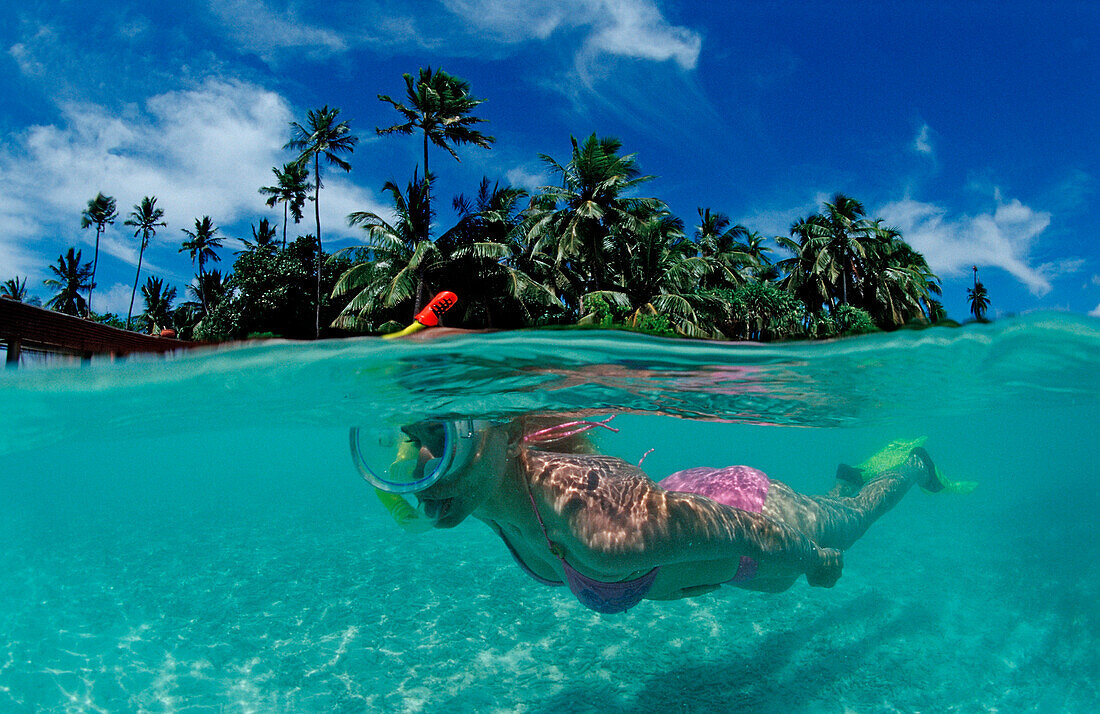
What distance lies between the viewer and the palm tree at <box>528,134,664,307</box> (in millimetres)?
28016

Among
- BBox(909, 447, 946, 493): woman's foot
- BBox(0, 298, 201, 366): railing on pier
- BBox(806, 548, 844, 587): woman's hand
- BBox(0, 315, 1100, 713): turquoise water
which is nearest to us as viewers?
BBox(806, 548, 844, 587): woman's hand

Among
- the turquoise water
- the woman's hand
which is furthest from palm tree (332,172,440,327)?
the woman's hand

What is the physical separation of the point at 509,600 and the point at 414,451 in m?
6.78

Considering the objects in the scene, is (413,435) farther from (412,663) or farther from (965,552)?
(965,552)

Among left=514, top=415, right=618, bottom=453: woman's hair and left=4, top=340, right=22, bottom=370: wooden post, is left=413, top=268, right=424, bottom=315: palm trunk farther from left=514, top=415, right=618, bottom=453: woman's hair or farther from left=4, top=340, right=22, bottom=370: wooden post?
left=514, top=415, right=618, bottom=453: woman's hair

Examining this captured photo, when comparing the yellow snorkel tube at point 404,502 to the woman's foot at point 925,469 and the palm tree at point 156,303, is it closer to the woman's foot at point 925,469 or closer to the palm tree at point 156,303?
the woman's foot at point 925,469

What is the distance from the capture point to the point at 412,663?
706cm

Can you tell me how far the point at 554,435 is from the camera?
4.07 metres

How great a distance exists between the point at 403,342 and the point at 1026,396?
1372 centimetres

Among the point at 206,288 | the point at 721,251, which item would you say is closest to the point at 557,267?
the point at 721,251

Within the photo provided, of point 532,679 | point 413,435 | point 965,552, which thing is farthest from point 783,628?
point 965,552

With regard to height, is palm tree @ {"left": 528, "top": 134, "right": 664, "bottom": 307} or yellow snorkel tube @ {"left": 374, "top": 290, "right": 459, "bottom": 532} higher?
palm tree @ {"left": 528, "top": 134, "right": 664, "bottom": 307}

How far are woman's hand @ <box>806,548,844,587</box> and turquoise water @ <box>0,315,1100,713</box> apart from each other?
1.69 metres

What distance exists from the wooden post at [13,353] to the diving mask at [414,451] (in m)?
4.63
